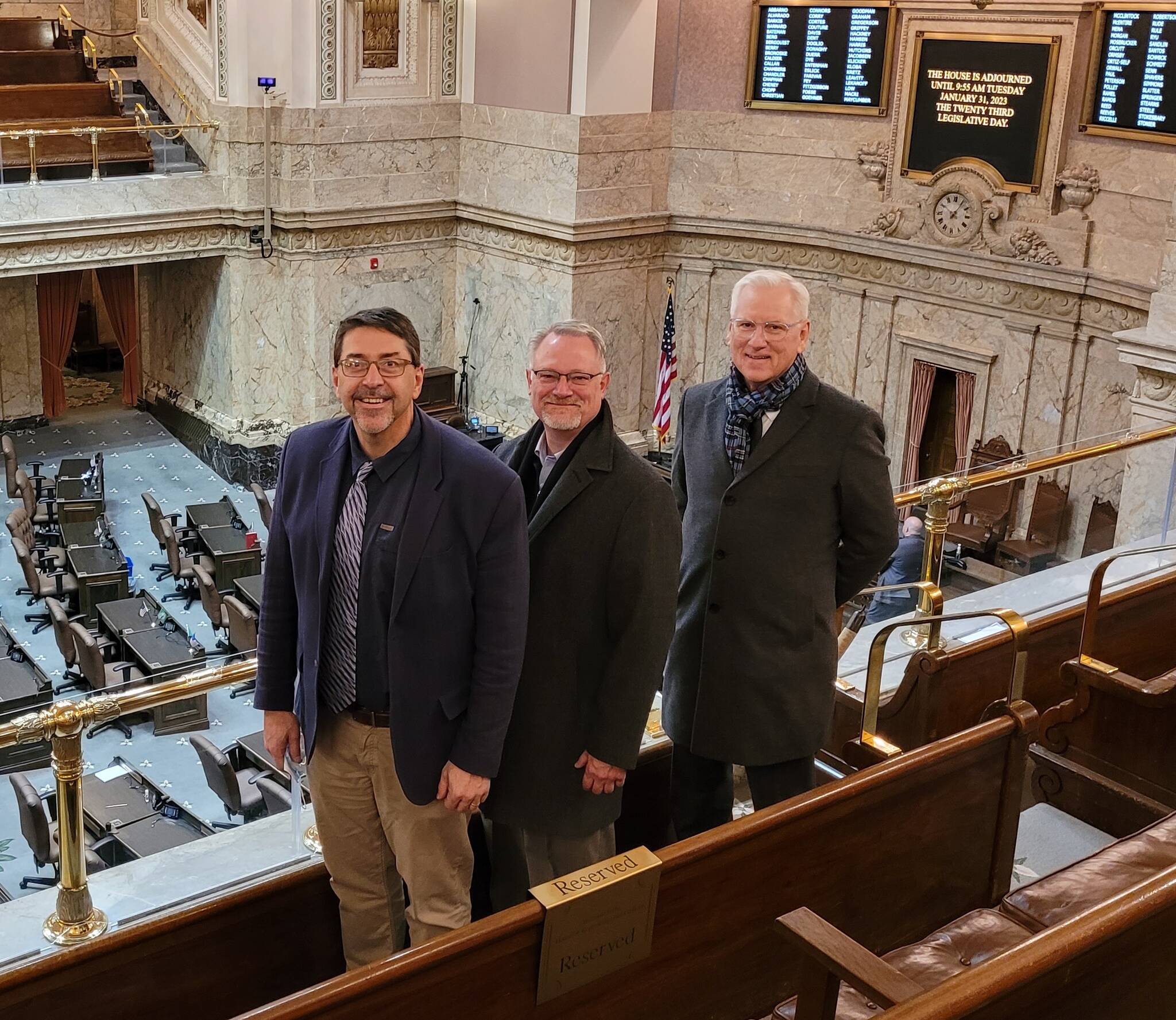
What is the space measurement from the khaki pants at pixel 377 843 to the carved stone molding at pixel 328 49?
11767mm

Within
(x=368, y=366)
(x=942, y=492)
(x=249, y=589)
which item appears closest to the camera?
(x=368, y=366)

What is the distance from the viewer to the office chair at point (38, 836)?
11.1 feet

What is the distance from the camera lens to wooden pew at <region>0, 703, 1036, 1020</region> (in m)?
2.20

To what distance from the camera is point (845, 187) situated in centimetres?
1323

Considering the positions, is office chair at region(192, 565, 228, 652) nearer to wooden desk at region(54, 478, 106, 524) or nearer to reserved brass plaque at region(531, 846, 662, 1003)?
wooden desk at region(54, 478, 106, 524)

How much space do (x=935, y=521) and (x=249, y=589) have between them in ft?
22.3

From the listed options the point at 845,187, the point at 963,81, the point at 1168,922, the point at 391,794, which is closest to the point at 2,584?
the point at 845,187

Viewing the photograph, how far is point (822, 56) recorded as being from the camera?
13.0 m

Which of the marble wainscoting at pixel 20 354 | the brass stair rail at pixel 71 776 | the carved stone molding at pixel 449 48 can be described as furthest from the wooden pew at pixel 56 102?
the brass stair rail at pixel 71 776

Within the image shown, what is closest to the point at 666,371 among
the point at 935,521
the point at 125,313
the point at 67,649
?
the point at 125,313

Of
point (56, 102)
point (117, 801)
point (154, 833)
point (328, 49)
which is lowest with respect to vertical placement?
point (154, 833)

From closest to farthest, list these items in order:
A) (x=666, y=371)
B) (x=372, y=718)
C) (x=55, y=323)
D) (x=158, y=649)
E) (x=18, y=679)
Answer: (x=372, y=718) → (x=18, y=679) → (x=158, y=649) → (x=666, y=371) → (x=55, y=323)

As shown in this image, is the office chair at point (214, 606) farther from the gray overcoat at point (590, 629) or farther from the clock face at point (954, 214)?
the gray overcoat at point (590, 629)

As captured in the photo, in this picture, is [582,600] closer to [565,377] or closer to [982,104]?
[565,377]
